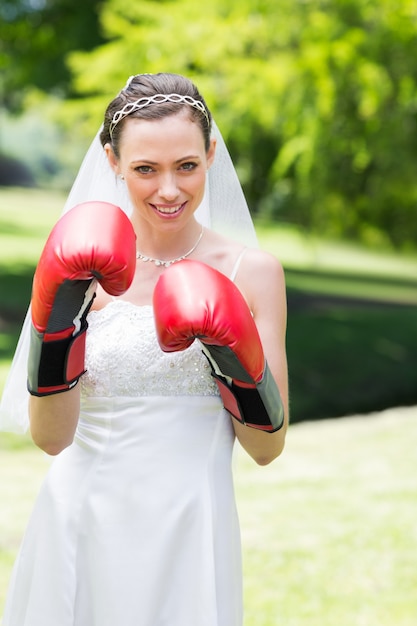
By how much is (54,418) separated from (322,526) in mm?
3890

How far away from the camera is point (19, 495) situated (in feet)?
21.1

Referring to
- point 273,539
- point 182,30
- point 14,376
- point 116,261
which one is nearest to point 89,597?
point 14,376

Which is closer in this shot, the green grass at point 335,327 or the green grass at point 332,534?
the green grass at point 332,534

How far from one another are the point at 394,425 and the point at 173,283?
750cm

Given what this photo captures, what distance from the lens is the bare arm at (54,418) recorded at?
2.12 meters

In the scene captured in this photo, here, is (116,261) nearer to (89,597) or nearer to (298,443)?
(89,597)

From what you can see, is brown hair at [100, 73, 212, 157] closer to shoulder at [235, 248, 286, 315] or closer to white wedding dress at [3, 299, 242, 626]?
shoulder at [235, 248, 286, 315]

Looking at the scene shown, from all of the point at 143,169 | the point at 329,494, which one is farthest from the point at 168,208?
the point at 329,494

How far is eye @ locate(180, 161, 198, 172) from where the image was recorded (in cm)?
215

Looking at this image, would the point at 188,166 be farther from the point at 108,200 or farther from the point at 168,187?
the point at 108,200

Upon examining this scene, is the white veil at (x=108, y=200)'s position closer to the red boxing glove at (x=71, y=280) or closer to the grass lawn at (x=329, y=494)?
the red boxing glove at (x=71, y=280)

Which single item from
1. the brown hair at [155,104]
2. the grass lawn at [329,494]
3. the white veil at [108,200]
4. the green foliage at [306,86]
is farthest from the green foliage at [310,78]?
the brown hair at [155,104]

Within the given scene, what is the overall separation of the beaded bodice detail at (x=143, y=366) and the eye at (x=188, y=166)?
0.35 meters

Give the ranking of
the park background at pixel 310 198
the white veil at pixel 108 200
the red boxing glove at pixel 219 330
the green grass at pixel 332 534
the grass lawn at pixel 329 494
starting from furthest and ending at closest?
Result: the park background at pixel 310 198 → the grass lawn at pixel 329 494 → the green grass at pixel 332 534 → the white veil at pixel 108 200 → the red boxing glove at pixel 219 330
